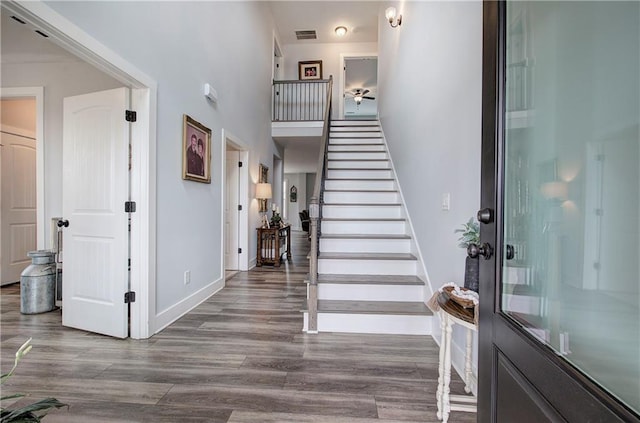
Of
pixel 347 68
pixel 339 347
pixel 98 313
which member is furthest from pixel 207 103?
pixel 347 68

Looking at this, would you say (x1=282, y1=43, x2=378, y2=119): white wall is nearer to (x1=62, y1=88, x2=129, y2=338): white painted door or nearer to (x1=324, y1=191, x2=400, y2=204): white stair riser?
(x1=324, y1=191, x2=400, y2=204): white stair riser

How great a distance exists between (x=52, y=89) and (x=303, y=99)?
181 inches

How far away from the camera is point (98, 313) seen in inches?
95.7

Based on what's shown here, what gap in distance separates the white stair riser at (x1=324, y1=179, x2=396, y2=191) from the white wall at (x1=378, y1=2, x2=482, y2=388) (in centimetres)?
37

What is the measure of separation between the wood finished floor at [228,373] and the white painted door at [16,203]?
1677 millimetres

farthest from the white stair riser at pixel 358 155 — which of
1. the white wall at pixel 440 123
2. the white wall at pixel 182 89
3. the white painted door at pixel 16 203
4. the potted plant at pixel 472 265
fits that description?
the white painted door at pixel 16 203

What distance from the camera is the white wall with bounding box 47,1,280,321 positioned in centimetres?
214

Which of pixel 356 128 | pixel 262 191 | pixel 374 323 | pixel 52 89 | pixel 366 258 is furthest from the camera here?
pixel 356 128

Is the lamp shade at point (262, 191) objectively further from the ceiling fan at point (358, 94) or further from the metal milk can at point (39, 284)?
the ceiling fan at point (358, 94)

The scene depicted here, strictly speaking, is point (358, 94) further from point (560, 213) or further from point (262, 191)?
point (560, 213)

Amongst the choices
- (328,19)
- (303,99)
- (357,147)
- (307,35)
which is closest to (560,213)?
(357,147)

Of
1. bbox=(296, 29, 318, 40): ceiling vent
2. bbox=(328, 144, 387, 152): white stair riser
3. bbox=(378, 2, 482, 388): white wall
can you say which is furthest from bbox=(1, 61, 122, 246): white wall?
bbox=(296, 29, 318, 40): ceiling vent

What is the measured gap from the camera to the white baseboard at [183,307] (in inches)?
99.9

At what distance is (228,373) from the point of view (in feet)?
6.17
